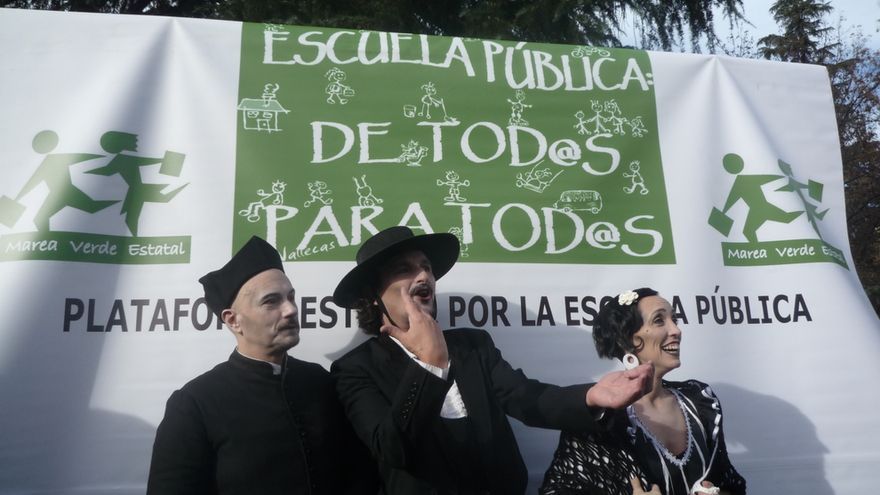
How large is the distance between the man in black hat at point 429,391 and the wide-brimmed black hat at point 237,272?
0.25 meters

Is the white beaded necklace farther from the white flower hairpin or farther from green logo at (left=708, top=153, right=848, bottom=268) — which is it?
green logo at (left=708, top=153, right=848, bottom=268)

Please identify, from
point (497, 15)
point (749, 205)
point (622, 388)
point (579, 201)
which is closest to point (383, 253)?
point (622, 388)

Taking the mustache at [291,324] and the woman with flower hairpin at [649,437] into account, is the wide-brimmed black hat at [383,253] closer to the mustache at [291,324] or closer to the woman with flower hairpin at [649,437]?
the mustache at [291,324]

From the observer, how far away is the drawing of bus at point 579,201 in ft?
9.94

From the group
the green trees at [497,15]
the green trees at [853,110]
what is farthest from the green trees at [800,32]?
the green trees at [497,15]

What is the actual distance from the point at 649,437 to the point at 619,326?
0.37 metres

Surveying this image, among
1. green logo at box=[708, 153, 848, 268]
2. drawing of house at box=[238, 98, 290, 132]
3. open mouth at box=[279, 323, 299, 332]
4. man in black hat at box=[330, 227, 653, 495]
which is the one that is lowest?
man in black hat at box=[330, 227, 653, 495]

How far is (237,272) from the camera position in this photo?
2.34 meters

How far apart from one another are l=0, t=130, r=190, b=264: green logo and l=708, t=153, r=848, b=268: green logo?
200 centimetres

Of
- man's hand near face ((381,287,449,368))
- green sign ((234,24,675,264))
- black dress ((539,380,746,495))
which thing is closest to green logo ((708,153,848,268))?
green sign ((234,24,675,264))

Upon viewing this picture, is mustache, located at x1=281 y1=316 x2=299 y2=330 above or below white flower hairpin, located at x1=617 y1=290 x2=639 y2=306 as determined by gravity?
below

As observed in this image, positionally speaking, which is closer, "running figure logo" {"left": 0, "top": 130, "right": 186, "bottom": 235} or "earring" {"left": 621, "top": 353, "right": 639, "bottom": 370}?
"earring" {"left": 621, "top": 353, "right": 639, "bottom": 370}

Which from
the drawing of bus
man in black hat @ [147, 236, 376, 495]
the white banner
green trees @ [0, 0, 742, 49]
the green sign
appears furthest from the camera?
green trees @ [0, 0, 742, 49]

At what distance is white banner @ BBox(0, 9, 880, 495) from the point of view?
262 centimetres
